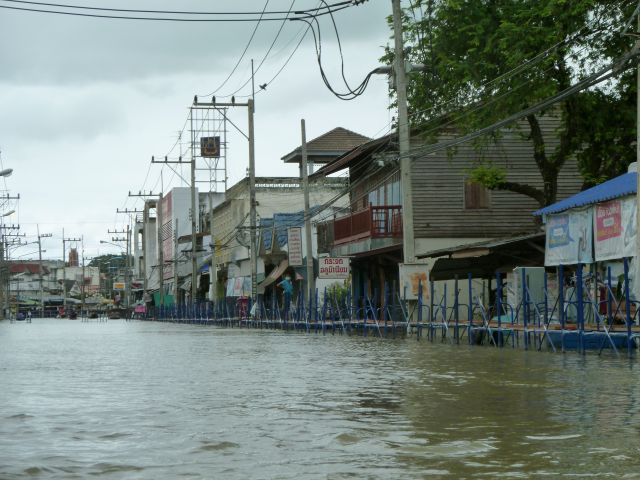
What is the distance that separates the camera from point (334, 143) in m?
73.1

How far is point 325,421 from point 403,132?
22.9m

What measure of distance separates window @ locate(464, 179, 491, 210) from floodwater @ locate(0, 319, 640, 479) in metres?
23.1

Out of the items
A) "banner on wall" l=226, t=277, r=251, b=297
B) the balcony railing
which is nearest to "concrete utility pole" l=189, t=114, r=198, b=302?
"banner on wall" l=226, t=277, r=251, b=297

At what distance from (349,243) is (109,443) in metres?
37.3

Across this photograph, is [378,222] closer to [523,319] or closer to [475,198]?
[475,198]

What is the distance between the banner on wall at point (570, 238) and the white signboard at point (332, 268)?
1765cm

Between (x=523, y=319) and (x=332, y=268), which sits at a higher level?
(x=332, y=268)

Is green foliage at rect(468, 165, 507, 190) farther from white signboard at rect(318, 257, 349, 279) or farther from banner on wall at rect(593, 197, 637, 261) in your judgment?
banner on wall at rect(593, 197, 637, 261)

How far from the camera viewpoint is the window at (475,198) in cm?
4250

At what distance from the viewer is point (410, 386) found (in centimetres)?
1462

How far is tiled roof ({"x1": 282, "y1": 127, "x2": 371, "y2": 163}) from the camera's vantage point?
236 feet

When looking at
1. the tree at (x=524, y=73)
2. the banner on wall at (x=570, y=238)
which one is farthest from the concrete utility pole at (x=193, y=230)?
A: the banner on wall at (x=570, y=238)

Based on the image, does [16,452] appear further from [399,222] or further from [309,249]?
[309,249]

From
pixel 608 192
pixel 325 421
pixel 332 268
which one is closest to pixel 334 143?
pixel 332 268
